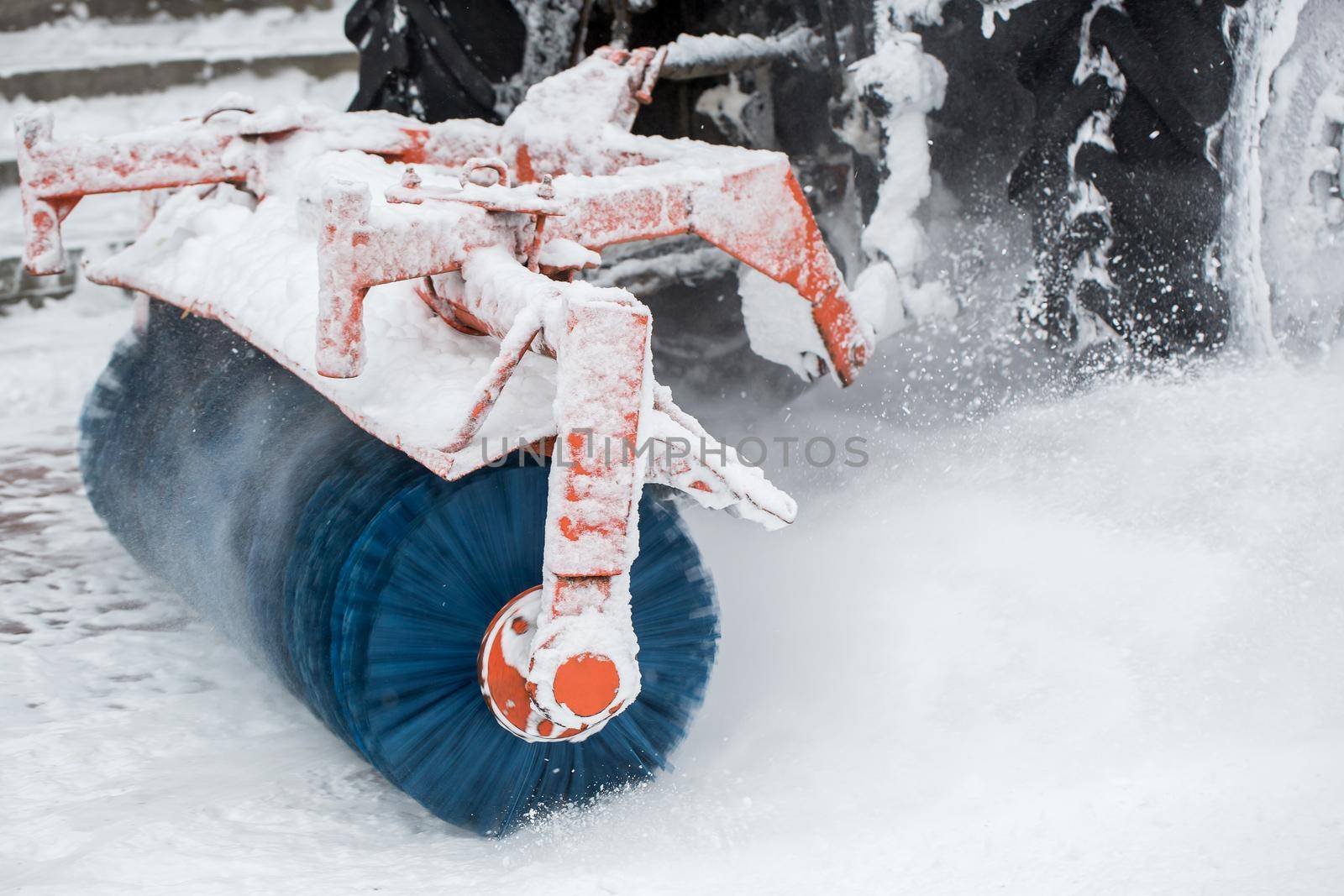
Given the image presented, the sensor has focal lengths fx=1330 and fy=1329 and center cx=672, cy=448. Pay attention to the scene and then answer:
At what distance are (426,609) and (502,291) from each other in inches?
11.6

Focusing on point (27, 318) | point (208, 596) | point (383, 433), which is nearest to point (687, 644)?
point (383, 433)

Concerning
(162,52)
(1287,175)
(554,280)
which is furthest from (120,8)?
(1287,175)

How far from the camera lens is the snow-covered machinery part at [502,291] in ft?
3.50

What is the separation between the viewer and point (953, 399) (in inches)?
73.2

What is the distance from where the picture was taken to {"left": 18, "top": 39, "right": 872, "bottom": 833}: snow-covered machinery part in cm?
107

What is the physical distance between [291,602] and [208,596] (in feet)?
1.06

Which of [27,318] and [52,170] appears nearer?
[52,170]

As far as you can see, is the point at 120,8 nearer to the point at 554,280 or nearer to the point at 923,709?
the point at 554,280

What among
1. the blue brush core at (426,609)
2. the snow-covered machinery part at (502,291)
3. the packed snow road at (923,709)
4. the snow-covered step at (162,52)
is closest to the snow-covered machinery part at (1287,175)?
the packed snow road at (923,709)

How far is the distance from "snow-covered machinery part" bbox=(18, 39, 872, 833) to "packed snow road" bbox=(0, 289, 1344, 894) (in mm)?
116

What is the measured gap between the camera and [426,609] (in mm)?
1196

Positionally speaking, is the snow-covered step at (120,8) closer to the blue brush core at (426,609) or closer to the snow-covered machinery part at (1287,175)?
the blue brush core at (426,609)

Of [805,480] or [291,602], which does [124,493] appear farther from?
[805,480]

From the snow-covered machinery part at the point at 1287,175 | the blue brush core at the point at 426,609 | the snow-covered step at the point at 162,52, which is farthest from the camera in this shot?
A: the snow-covered step at the point at 162,52
